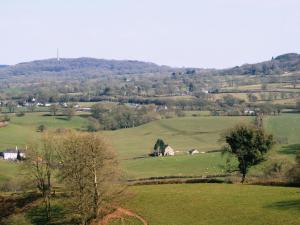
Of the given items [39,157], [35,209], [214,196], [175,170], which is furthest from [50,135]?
[175,170]

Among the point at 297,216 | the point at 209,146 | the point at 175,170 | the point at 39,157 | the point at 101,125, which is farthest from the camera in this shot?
the point at 101,125

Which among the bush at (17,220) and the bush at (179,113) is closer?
the bush at (17,220)

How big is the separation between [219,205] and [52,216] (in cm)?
1776

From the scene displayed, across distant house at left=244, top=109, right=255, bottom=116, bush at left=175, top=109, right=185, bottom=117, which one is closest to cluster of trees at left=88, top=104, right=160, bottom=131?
bush at left=175, top=109, right=185, bottom=117

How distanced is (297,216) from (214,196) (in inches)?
460

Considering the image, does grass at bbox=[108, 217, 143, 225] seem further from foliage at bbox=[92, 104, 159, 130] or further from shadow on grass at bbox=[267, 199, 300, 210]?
foliage at bbox=[92, 104, 159, 130]

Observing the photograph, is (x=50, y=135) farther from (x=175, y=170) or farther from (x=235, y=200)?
(x=175, y=170)

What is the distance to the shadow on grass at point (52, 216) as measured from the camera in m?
53.7

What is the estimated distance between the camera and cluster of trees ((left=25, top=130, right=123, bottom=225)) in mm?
52438

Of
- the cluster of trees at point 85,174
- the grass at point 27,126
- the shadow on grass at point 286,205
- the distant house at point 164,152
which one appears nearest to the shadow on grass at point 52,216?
the cluster of trees at point 85,174

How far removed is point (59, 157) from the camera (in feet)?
189

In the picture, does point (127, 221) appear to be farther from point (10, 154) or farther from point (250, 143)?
point (10, 154)

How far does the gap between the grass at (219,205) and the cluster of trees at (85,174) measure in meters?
3.64

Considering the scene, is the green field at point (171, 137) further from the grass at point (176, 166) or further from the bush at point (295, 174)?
the bush at point (295, 174)
